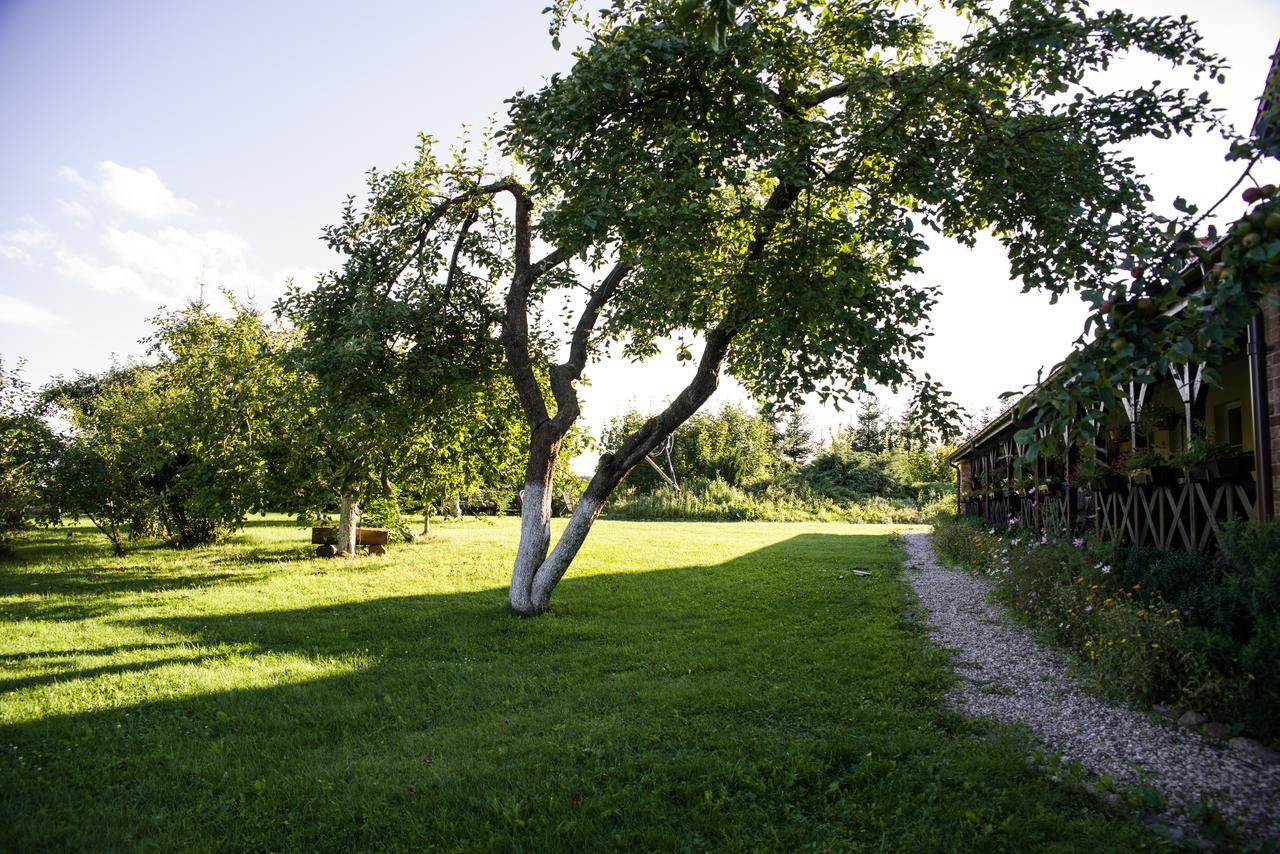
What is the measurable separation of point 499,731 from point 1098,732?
13.3ft

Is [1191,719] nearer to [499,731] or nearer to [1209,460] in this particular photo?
[1209,460]

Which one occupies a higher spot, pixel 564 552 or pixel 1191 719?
pixel 564 552

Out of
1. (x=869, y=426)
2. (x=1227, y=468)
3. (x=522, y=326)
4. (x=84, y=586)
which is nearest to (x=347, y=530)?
(x=84, y=586)

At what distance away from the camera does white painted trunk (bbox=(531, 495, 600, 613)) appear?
9.14 m

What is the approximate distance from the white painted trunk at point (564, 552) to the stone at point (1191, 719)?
20.2 feet

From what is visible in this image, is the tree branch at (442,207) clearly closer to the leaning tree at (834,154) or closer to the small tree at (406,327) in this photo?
the small tree at (406,327)

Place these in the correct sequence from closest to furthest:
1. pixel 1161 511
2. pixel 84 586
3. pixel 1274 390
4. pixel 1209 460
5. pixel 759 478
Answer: pixel 1274 390 → pixel 1209 460 → pixel 1161 511 → pixel 84 586 → pixel 759 478

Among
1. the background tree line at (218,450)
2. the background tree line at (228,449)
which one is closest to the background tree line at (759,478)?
the background tree line at (228,449)

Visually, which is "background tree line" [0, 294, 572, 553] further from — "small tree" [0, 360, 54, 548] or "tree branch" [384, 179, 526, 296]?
"tree branch" [384, 179, 526, 296]

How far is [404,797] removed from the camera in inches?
160

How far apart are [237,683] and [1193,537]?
868cm

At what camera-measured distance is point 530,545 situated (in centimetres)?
936

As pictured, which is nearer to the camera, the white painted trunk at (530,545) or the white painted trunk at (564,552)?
the white painted trunk at (564,552)

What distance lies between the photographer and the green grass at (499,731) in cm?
373
